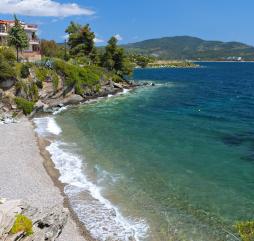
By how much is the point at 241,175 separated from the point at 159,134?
16676 millimetres

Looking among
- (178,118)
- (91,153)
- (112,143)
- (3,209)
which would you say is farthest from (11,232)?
(178,118)

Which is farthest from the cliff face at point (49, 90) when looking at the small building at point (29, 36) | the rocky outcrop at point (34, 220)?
the rocky outcrop at point (34, 220)

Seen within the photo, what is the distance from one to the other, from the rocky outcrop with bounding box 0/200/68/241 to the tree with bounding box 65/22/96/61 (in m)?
92.8

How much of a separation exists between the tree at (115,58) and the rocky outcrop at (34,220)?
90.0 metres

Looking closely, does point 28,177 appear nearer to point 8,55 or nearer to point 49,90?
point 8,55

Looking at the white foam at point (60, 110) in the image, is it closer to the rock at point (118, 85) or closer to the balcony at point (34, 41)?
the rock at point (118, 85)

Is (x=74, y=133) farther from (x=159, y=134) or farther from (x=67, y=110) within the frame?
(x=67, y=110)

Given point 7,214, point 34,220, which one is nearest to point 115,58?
point 34,220

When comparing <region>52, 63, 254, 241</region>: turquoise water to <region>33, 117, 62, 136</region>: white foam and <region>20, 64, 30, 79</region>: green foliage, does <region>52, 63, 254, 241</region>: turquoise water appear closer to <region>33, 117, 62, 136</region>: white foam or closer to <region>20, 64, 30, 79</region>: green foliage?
<region>33, 117, 62, 136</region>: white foam

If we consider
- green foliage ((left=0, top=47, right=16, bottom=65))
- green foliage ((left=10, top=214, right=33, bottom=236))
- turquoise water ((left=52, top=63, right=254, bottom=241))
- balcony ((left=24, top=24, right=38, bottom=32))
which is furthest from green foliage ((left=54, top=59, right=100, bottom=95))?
green foliage ((left=10, top=214, right=33, bottom=236))

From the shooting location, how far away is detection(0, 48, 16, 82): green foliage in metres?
64.0

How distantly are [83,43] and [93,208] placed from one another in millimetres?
91631

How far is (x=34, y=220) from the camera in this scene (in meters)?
20.2

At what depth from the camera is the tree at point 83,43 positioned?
11212 cm
